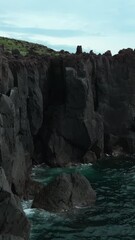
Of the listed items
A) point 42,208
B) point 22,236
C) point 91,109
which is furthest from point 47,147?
point 22,236

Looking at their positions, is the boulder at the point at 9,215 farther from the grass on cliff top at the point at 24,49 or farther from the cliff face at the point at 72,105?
the grass on cliff top at the point at 24,49

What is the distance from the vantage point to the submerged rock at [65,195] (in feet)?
174

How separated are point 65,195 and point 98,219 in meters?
5.50

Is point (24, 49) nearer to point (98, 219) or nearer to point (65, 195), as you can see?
point (65, 195)

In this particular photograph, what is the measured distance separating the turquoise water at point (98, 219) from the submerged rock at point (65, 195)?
1154 mm

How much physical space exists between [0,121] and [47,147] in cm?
3067

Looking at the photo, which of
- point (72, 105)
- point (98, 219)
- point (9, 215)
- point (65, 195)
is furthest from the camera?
point (72, 105)

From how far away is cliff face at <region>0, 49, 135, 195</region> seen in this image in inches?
2968

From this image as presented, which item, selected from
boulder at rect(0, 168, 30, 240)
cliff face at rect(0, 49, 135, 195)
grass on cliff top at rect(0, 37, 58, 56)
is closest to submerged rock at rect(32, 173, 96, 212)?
boulder at rect(0, 168, 30, 240)

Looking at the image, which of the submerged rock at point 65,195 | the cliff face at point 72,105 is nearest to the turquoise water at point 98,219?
the submerged rock at point 65,195

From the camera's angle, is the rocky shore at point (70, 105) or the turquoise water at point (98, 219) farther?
the rocky shore at point (70, 105)

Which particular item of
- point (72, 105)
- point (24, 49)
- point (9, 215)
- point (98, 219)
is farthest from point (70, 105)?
point (24, 49)

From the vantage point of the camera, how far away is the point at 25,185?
62500 millimetres

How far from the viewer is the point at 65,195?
5403cm
